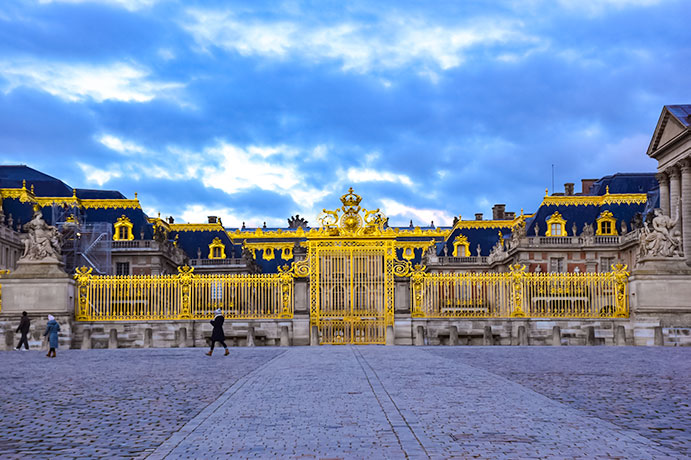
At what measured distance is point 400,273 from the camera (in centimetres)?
2717

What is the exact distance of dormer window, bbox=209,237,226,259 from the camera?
73188mm

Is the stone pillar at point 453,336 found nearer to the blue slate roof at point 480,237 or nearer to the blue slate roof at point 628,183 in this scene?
the blue slate roof at point 628,183

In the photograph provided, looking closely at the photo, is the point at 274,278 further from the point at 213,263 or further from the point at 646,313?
the point at 213,263

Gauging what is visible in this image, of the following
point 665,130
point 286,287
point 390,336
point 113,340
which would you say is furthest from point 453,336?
Answer: point 665,130

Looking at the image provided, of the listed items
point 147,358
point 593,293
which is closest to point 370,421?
point 147,358

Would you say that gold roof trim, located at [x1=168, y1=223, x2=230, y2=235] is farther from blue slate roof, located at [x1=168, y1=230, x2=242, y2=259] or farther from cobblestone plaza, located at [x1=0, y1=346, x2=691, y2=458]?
cobblestone plaza, located at [x1=0, y1=346, x2=691, y2=458]

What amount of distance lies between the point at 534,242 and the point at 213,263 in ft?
85.4

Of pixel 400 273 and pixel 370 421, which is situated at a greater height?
pixel 400 273

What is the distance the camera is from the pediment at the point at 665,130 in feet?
177

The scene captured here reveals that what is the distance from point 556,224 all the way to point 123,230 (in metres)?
33.2

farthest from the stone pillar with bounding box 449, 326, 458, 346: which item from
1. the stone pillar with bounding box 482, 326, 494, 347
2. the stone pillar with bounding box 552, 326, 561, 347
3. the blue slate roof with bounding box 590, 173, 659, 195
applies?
the blue slate roof with bounding box 590, 173, 659, 195

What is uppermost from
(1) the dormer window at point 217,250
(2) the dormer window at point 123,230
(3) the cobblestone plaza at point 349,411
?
(2) the dormer window at point 123,230

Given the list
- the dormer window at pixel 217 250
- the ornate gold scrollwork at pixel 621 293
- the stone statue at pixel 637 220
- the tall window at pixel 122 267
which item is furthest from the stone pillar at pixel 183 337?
the dormer window at pixel 217 250

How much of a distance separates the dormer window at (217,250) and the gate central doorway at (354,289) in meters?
46.8
